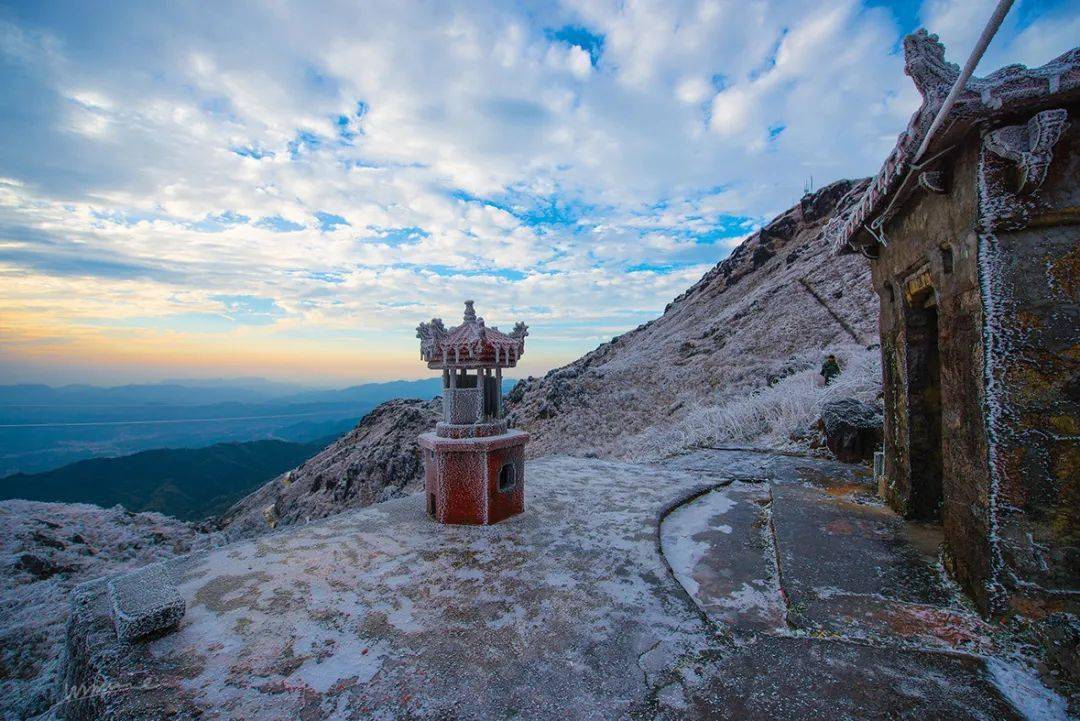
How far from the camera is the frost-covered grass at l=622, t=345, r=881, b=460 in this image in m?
11.5

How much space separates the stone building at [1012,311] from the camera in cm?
342

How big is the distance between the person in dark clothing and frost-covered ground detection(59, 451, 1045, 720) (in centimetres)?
993

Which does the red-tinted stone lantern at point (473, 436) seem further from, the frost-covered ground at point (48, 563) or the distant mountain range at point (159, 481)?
the distant mountain range at point (159, 481)

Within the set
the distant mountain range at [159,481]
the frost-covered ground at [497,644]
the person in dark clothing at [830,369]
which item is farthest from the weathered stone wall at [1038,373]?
the distant mountain range at [159,481]

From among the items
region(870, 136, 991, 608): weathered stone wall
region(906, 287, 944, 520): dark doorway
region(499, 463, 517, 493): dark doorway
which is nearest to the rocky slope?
region(499, 463, 517, 493): dark doorway

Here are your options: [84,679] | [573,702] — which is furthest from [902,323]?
[84,679]

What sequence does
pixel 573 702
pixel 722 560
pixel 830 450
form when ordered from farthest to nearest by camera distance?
pixel 830 450, pixel 722 560, pixel 573 702

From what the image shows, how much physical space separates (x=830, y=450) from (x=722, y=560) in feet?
19.9

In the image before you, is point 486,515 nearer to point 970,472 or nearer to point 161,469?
point 970,472

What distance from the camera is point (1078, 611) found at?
3.27 meters

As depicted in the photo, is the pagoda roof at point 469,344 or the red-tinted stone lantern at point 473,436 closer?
the red-tinted stone lantern at point 473,436

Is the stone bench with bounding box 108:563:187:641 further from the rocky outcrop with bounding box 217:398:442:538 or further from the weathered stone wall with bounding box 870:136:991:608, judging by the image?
the rocky outcrop with bounding box 217:398:442:538

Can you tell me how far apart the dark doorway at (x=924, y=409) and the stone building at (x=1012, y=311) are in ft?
6.20

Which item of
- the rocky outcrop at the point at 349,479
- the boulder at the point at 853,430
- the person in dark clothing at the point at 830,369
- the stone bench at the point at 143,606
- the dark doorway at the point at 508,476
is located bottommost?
the rocky outcrop at the point at 349,479
